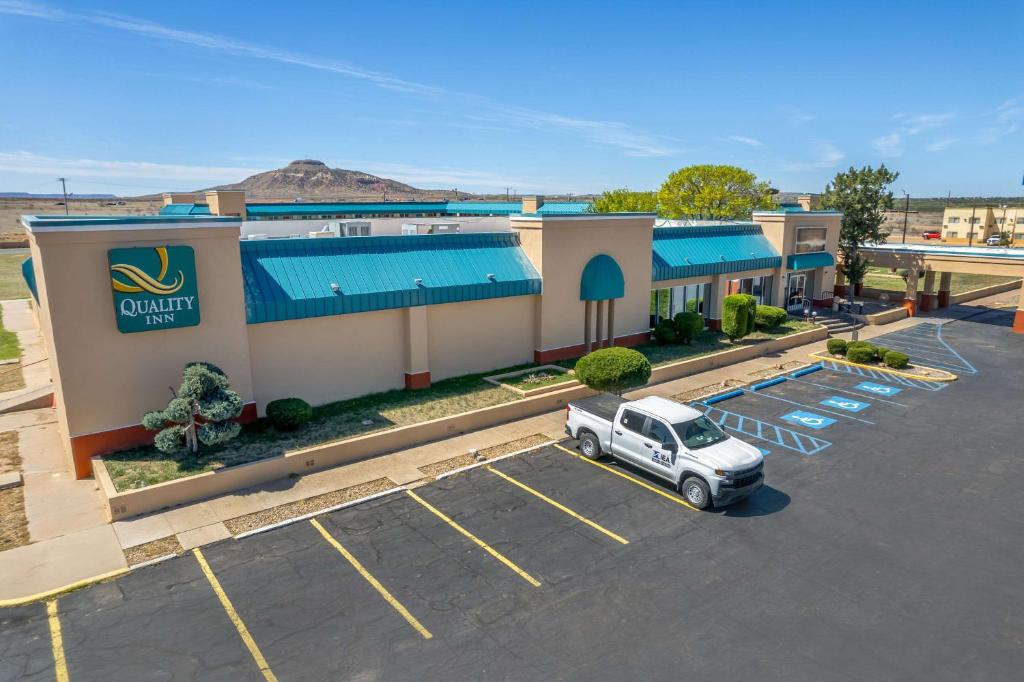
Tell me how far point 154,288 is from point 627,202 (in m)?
47.8

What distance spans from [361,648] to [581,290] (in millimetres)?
18908

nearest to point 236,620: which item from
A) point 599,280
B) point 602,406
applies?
point 602,406

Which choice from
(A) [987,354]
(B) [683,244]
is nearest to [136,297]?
(B) [683,244]

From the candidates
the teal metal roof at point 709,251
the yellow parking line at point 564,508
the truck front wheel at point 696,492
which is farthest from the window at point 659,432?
the teal metal roof at point 709,251

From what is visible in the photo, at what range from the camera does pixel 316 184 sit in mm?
160250

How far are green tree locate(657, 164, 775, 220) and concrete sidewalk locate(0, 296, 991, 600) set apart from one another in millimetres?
37281

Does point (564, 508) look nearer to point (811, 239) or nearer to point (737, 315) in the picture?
point (737, 315)

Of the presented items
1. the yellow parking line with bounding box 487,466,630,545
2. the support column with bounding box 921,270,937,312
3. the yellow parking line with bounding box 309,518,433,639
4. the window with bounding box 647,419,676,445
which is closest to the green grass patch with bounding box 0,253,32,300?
the yellow parking line with bounding box 309,518,433,639

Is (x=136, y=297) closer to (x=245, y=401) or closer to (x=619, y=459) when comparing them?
(x=245, y=401)

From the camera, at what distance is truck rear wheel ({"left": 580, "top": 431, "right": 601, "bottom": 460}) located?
60.6 feet

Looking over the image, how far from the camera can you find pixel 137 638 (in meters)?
11.1

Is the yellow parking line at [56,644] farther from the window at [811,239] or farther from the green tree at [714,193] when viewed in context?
the green tree at [714,193]

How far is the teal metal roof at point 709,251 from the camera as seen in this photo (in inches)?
1234

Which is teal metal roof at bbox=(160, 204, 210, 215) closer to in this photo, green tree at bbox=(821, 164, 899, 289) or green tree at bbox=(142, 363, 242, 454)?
green tree at bbox=(142, 363, 242, 454)
